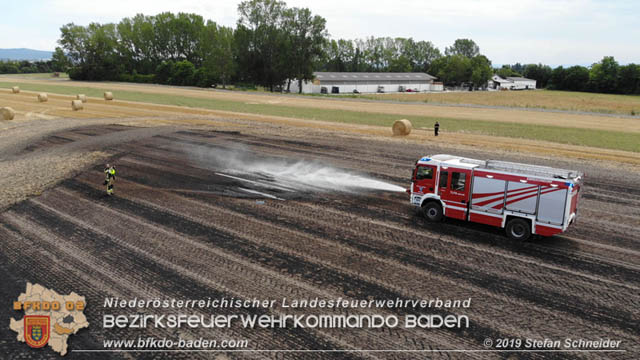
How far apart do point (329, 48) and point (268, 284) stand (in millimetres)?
195956

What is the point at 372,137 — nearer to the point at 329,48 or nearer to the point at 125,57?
the point at 125,57

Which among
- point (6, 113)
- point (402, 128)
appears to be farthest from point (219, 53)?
point (402, 128)

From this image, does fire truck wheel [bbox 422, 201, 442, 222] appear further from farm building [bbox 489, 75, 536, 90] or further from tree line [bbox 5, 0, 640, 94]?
farm building [bbox 489, 75, 536, 90]

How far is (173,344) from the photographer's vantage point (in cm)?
912

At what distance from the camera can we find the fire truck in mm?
13641

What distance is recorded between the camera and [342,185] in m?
21.4

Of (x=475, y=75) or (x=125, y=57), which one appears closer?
(x=125, y=57)

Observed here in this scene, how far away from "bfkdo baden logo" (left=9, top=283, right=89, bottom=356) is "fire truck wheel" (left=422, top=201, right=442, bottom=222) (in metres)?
12.0

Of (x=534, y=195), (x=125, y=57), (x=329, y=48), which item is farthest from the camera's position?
(x=329, y=48)

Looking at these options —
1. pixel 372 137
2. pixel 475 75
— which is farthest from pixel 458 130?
pixel 475 75

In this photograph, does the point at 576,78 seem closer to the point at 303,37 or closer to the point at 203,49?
the point at 303,37

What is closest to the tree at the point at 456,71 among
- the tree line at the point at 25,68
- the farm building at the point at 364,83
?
the farm building at the point at 364,83

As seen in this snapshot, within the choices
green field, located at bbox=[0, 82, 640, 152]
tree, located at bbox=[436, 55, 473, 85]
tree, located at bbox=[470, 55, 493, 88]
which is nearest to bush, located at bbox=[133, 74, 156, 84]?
green field, located at bbox=[0, 82, 640, 152]

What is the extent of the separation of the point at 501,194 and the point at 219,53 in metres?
121
